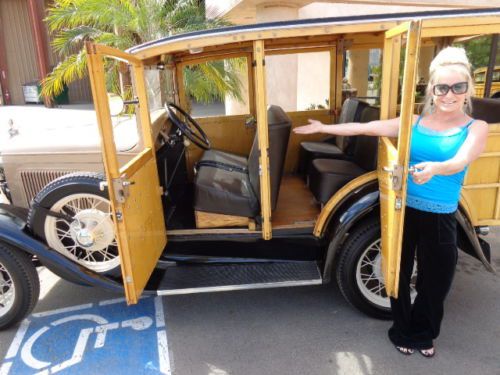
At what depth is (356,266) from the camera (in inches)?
110

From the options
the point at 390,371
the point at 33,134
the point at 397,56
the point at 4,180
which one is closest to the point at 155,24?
the point at 33,134

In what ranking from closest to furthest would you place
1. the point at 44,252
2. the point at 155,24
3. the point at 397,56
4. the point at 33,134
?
1. the point at 397,56
2. the point at 44,252
3. the point at 33,134
4. the point at 155,24

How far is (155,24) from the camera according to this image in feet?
23.0

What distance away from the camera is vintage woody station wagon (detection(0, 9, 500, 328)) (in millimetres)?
2314

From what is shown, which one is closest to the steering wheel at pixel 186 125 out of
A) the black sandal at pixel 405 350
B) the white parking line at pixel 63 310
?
the white parking line at pixel 63 310

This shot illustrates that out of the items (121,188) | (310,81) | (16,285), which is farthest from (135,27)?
(121,188)

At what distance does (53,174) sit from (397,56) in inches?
104

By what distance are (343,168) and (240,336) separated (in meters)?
1.63

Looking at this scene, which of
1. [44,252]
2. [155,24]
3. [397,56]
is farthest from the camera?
[155,24]

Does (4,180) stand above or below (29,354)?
above

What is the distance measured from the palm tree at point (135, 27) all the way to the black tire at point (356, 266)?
4.12 meters

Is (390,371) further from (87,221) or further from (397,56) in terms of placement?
(87,221)

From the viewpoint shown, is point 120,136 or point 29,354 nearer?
point 29,354

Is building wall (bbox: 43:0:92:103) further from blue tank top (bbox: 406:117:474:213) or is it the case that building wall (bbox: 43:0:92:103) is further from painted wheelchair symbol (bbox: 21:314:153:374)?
blue tank top (bbox: 406:117:474:213)
